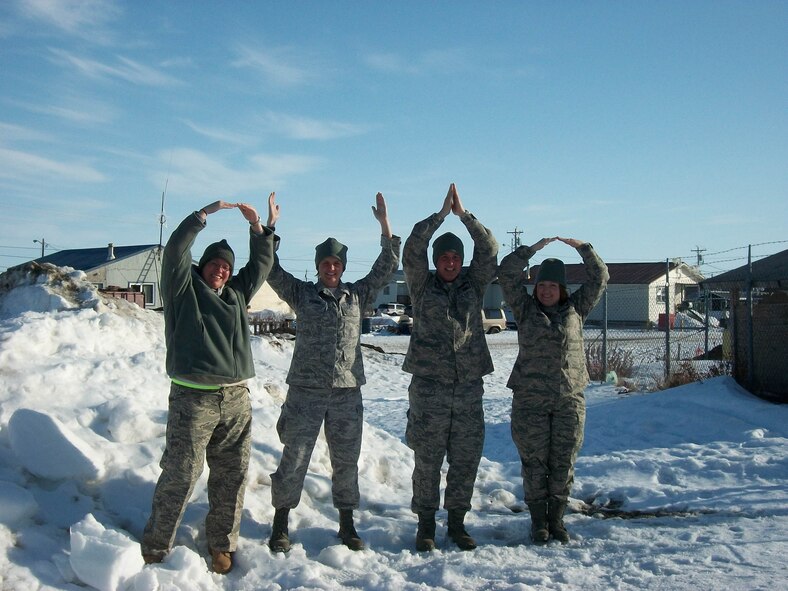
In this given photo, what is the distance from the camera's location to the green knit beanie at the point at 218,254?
4273mm

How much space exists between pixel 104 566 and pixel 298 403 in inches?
58.7

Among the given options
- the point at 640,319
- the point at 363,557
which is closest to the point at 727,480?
the point at 363,557

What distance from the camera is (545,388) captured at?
493 cm

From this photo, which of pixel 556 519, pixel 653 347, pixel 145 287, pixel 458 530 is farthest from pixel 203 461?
pixel 145 287

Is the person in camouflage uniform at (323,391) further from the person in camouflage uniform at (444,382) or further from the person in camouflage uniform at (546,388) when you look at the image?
the person in camouflage uniform at (546,388)

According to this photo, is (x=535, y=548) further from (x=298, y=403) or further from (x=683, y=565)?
(x=298, y=403)

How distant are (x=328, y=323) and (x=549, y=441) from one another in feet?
5.59

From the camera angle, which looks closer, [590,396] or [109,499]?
[109,499]

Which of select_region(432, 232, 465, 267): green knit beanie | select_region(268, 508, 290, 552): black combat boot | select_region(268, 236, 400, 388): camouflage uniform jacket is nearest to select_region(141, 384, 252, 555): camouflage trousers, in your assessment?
select_region(268, 508, 290, 552): black combat boot

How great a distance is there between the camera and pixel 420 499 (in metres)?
4.74

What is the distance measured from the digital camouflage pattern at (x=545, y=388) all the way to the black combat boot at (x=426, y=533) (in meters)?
0.70

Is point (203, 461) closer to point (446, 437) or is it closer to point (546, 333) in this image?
point (446, 437)

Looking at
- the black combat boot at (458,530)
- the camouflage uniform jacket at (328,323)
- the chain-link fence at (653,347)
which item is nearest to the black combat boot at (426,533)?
the black combat boot at (458,530)

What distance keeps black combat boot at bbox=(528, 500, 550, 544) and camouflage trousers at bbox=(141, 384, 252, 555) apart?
195 centimetres
